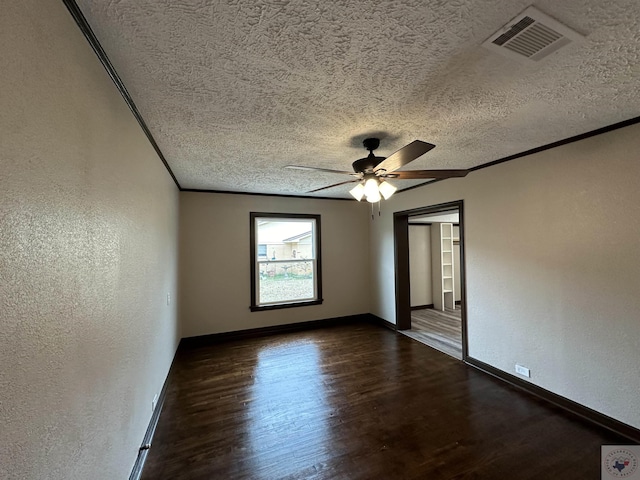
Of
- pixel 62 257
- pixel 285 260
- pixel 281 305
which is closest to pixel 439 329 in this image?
pixel 281 305

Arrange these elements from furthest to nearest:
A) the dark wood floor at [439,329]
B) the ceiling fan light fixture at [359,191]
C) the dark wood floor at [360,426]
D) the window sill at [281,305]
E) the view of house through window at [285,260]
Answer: the view of house through window at [285,260]
the window sill at [281,305]
the dark wood floor at [439,329]
the ceiling fan light fixture at [359,191]
the dark wood floor at [360,426]

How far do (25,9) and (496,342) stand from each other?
4.11 metres

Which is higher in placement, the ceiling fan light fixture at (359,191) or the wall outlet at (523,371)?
the ceiling fan light fixture at (359,191)

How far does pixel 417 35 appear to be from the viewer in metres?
1.23

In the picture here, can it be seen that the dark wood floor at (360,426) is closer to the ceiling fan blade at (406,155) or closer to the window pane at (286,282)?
the window pane at (286,282)

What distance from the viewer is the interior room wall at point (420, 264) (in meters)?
6.35

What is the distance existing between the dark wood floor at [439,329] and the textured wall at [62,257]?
12.5ft

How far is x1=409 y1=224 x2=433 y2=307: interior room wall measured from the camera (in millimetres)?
6352

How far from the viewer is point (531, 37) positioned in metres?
1.25

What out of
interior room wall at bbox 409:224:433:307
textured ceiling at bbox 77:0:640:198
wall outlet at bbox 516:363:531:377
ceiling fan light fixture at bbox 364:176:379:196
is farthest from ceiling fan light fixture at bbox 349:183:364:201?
interior room wall at bbox 409:224:433:307

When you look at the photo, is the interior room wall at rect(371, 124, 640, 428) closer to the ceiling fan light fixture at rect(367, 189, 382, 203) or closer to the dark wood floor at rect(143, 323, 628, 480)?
the dark wood floor at rect(143, 323, 628, 480)

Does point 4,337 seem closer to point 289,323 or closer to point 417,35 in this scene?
point 417,35

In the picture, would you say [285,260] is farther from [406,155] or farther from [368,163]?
[406,155]

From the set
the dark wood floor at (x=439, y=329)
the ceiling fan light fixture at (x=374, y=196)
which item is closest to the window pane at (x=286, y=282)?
the dark wood floor at (x=439, y=329)
